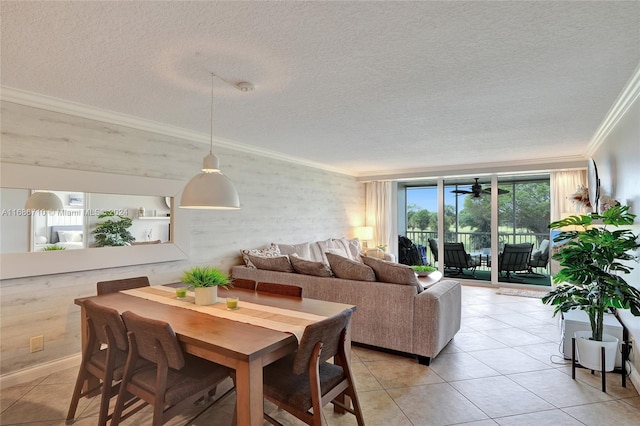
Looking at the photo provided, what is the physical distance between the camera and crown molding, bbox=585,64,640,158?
2.61 metres

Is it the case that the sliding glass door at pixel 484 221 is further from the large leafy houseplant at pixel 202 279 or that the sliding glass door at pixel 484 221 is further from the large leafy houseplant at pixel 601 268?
the large leafy houseplant at pixel 202 279

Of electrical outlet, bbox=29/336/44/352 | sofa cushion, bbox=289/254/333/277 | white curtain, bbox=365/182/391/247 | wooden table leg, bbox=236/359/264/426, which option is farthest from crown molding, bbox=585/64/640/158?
electrical outlet, bbox=29/336/44/352

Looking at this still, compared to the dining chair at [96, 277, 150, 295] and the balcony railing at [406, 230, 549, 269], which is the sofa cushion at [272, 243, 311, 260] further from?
the balcony railing at [406, 230, 549, 269]

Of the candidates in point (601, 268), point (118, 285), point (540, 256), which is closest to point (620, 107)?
point (601, 268)

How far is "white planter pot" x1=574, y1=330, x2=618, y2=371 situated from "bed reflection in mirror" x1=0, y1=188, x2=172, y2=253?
4.20 m

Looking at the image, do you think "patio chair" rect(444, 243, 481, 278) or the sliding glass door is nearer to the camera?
the sliding glass door

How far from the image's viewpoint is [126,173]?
357 cm

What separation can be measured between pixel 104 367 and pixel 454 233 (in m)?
6.97

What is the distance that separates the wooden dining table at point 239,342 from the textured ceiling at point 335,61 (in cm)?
168

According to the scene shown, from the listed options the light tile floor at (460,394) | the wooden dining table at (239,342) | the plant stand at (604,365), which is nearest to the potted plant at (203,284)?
the wooden dining table at (239,342)

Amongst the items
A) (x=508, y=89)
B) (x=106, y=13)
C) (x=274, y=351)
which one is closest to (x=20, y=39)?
(x=106, y=13)

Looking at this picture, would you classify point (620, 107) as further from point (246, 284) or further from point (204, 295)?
point (204, 295)

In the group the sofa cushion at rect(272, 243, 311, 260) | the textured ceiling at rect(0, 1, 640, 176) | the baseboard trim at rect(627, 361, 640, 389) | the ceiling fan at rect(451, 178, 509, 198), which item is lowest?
the baseboard trim at rect(627, 361, 640, 389)

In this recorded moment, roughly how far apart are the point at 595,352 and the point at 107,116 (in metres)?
4.91
